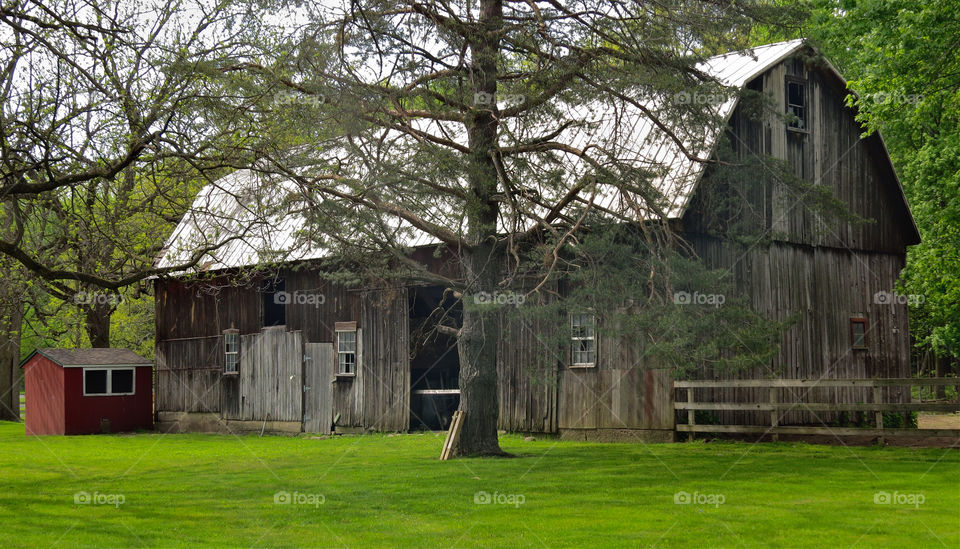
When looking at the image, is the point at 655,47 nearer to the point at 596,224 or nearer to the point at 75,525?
the point at 596,224

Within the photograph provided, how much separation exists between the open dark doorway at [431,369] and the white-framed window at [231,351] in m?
5.85

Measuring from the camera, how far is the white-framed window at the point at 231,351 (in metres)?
30.1

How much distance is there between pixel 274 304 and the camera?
96.4 feet

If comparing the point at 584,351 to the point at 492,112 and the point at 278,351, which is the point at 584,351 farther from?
the point at 278,351

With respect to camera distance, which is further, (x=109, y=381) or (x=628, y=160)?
(x=109, y=381)

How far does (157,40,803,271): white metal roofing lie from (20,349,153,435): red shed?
6569mm

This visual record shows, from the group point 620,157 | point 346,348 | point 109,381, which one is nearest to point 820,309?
point 620,157

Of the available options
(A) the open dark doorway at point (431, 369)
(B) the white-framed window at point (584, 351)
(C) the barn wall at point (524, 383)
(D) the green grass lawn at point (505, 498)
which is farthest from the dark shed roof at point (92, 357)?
(B) the white-framed window at point (584, 351)

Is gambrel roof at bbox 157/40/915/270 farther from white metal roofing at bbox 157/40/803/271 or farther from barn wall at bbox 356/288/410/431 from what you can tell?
barn wall at bbox 356/288/410/431

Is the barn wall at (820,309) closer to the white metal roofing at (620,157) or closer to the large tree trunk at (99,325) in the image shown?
the white metal roofing at (620,157)

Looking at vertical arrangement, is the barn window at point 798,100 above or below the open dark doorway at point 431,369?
above

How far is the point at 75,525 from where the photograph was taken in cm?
A: 1118

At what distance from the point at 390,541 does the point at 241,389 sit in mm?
21057

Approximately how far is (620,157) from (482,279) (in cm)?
323
